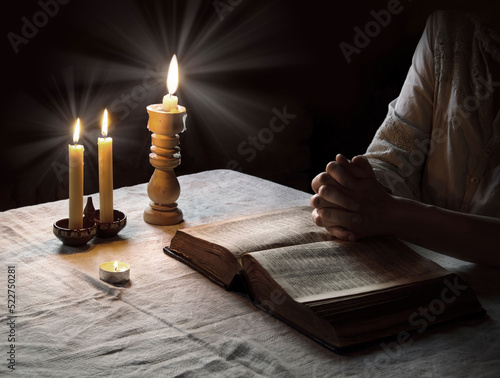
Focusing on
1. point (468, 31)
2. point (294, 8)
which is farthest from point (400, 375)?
point (294, 8)

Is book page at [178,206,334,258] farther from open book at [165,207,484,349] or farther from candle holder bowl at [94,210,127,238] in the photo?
candle holder bowl at [94,210,127,238]

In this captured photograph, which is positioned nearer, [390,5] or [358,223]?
[358,223]

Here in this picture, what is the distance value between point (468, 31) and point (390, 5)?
63.6 inches

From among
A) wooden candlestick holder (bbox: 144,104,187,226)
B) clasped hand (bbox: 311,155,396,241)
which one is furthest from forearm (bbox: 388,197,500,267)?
wooden candlestick holder (bbox: 144,104,187,226)

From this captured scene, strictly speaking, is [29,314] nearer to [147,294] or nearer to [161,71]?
[147,294]

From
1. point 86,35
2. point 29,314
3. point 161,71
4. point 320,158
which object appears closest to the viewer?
point 29,314

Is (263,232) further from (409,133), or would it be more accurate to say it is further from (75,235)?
(409,133)

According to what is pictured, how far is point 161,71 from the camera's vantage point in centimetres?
278

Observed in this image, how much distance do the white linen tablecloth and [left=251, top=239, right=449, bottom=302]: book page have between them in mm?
78

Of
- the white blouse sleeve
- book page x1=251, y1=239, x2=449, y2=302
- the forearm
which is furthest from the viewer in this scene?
the white blouse sleeve

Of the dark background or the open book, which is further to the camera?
the dark background

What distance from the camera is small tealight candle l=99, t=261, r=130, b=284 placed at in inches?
43.1

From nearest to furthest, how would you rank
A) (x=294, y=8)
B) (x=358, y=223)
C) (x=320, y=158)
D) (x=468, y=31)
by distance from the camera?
(x=358, y=223)
(x=468, y=31)
(x=294, y=8)
(x=320, y=158)

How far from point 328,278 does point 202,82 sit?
210 cm
